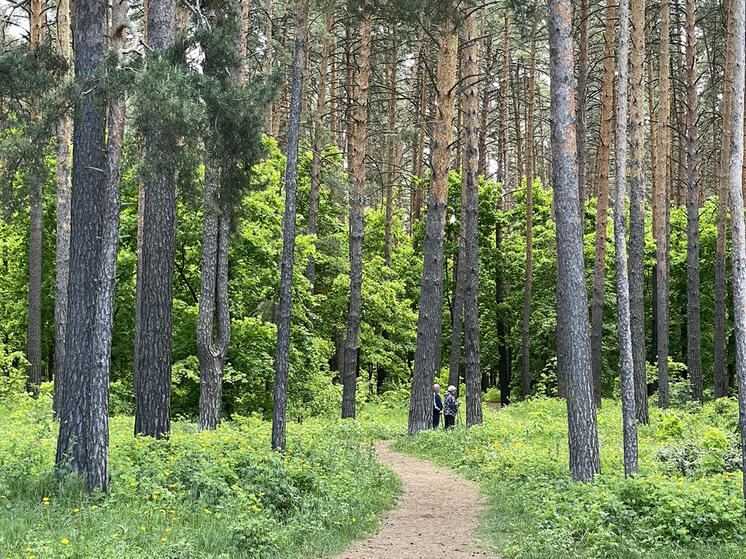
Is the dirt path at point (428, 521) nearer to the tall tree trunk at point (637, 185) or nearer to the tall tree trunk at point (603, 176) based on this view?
the tall tree trunk at point (637, 185)

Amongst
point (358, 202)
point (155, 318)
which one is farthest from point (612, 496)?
point (358, 202)

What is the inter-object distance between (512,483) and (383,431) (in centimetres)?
830

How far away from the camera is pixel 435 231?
1806 cm

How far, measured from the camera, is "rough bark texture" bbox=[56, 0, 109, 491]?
9.05 metres

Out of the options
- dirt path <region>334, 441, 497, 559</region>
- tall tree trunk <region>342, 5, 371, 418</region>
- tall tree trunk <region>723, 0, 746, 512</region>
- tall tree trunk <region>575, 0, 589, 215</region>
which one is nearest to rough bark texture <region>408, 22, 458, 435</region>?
tall tree trunk <region>342, 5, 371, 418</region>

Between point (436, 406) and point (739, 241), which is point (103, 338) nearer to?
point (739, 241)

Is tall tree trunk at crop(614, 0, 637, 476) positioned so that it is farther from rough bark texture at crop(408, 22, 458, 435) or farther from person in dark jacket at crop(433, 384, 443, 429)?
person in dark jacket at crop(433, 384, 443, 429)

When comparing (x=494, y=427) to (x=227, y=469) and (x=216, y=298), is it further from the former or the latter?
(x=227, y=469)

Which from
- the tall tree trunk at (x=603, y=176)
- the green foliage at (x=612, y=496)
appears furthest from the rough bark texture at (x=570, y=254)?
the tall tree trunk at (x=603, y=176)

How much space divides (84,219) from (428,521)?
610cm

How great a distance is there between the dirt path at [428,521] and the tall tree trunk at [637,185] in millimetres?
6796

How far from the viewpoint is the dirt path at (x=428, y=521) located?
8.66 m

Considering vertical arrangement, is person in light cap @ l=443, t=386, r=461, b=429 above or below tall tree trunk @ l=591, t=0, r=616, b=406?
below

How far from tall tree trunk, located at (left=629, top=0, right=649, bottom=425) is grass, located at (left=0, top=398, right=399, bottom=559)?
8167 millimetres
